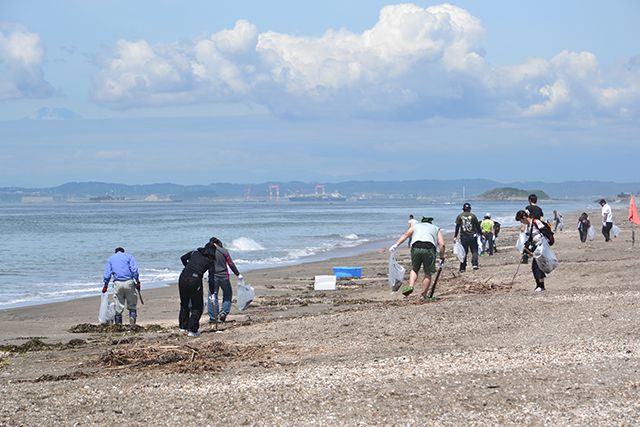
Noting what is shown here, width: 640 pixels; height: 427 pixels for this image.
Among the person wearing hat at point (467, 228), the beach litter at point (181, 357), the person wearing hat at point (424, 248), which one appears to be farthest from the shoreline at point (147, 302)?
the beach litter at point (181, 357)

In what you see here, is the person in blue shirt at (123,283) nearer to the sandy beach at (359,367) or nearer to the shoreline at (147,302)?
the sandy beach at (359,367)

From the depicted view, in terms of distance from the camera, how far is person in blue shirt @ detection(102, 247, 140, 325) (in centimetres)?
1592

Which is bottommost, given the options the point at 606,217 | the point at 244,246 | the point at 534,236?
the point at 244,246

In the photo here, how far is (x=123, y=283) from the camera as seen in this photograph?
52.2ft

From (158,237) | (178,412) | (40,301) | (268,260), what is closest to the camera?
(178,412)

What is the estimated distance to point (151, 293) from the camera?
75.7 ft

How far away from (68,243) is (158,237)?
6866mm

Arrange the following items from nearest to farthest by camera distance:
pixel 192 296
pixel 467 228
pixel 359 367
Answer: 1. pixel 359 367
2. pixel 192 296
3. pixel 467 228

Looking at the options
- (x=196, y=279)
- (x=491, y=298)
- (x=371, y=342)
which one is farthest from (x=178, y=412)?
(x=491, y=298)

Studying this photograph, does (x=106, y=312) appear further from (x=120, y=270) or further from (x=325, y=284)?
(x=325, y=284)

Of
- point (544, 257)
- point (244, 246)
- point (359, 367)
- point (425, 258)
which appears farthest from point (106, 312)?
point (244, 246)

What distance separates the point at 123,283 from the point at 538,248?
22.1ft

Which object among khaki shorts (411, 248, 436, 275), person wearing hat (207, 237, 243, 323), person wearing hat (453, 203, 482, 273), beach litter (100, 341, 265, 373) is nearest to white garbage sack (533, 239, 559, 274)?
khaki shorts (411, 248, 436, 275)

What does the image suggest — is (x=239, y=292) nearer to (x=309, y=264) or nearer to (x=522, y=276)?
(x=522, y=276)
